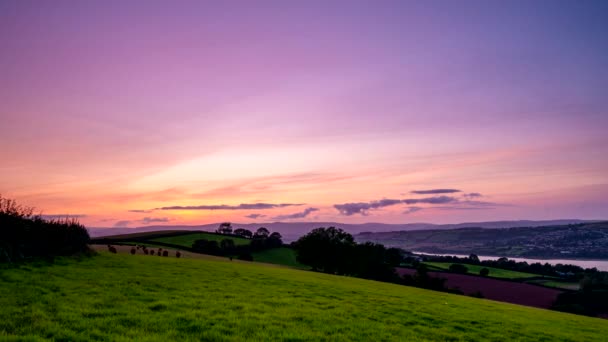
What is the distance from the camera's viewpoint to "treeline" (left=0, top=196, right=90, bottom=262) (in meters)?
27.2

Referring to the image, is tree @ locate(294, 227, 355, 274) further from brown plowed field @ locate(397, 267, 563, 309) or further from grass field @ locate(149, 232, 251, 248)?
grass field @ locate(149, 232, 251, 248)

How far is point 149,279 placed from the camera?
80.3ft

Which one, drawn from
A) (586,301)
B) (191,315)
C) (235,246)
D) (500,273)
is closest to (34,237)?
(191,315)

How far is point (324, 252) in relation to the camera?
87062 mm

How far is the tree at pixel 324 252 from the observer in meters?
86.8

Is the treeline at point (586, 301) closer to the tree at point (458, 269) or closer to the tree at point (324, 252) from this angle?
the tree at point (458, 269)

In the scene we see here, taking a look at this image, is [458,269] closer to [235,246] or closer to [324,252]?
[324,252]

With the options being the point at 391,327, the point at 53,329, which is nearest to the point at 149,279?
the point at 53,329

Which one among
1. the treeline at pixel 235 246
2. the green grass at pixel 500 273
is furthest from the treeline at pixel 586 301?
the treeline at pixel 235 246

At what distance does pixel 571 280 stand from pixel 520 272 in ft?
38.7

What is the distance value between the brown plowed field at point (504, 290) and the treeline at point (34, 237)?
6065 centimetres

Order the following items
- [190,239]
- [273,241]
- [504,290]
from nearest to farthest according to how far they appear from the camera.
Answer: [504,290]
[190,239]
[273,241]

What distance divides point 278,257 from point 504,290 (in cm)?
5126

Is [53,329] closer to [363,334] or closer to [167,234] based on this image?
[363,334]
